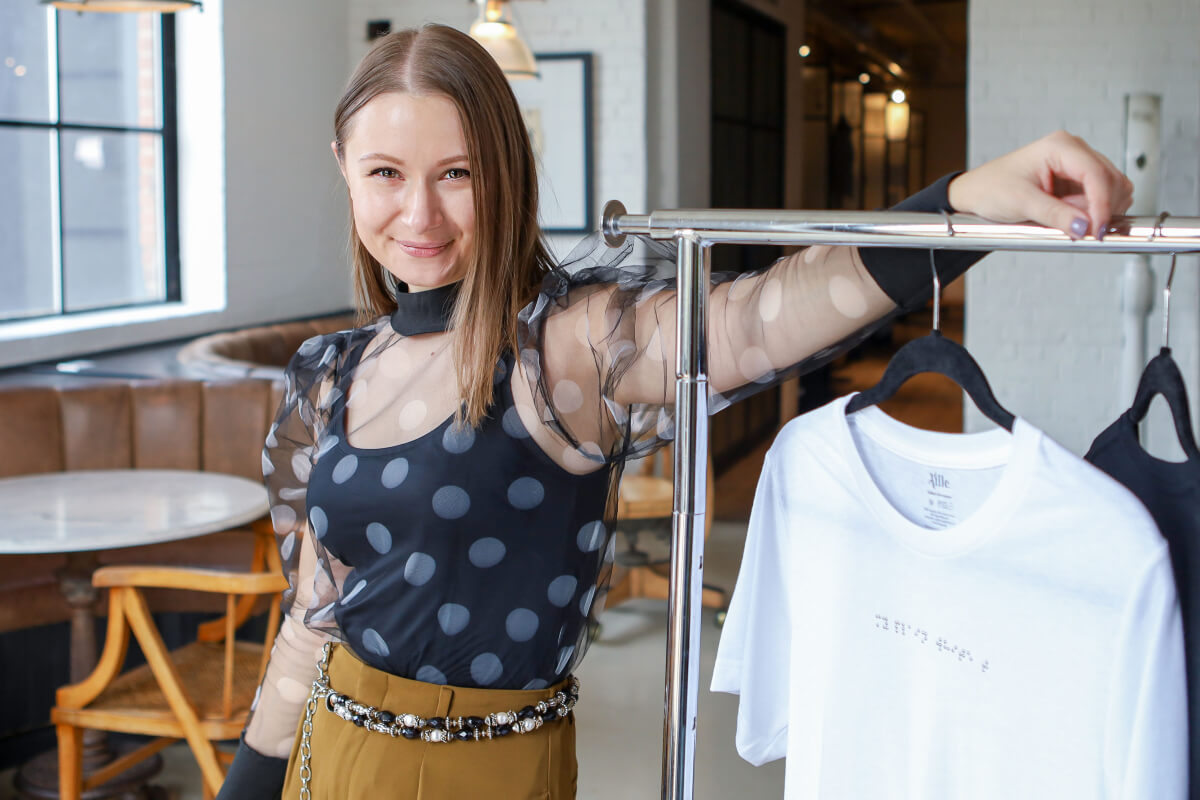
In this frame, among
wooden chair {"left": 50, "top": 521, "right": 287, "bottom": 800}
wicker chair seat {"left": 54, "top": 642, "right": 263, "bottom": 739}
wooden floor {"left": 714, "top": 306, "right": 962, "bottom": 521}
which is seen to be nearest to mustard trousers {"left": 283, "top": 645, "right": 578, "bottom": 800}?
wooden chair {"left": 50, "top": 521, "right": 287, "bottom": 800}

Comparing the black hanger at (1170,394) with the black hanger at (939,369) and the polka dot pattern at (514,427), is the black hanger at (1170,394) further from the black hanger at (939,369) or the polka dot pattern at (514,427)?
the polka dot pattern at (514,427)

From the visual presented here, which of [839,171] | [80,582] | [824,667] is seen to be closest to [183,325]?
[80,582]

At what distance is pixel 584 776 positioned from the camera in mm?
3016

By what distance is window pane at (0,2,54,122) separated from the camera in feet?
12.8

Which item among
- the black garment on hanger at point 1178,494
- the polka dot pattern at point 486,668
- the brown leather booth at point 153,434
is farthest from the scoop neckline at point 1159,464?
the brown leather booth at point 153,434

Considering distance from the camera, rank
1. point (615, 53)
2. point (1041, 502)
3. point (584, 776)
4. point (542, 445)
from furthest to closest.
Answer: point (615, 53) < point (584, 776) < point (542, 445) < point (1041, 502)

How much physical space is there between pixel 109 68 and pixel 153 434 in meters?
1.73

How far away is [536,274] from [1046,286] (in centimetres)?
370

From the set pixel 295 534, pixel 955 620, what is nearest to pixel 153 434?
pixel 295 534

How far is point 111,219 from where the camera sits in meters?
4.51

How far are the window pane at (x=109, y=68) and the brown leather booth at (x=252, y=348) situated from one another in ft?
3.00

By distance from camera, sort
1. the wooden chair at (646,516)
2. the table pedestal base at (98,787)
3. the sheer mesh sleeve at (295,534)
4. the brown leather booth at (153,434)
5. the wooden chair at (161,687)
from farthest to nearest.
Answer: the wooden chair at (646,516), the brown leather booth at (153,434), the table pedestal base at (98,787), the wooden chair at (161,687), the sheer mesh sleeve at (295,534)

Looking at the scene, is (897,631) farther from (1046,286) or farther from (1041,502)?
(1046,286)

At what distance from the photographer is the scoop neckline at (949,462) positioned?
88 cm
